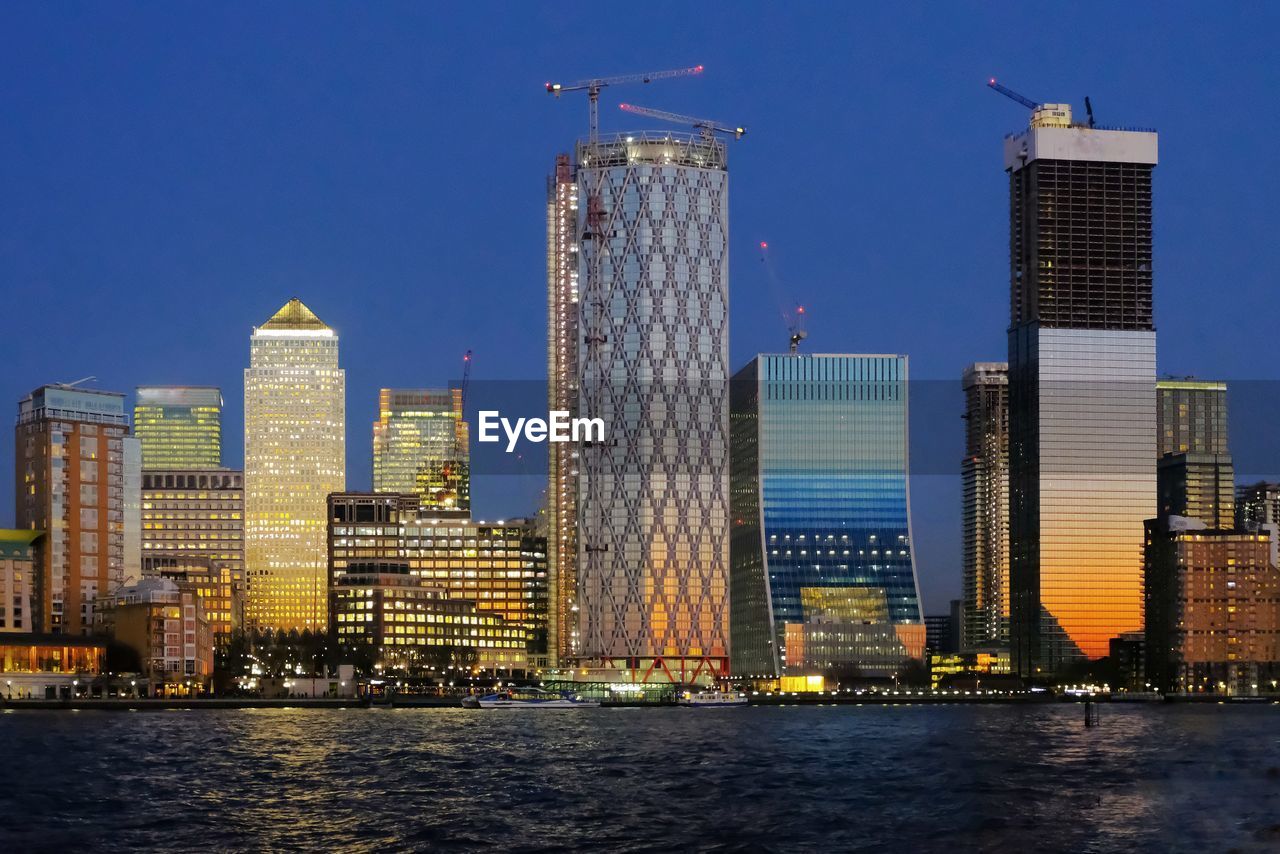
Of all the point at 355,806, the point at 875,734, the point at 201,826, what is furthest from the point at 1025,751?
the point at 201,826

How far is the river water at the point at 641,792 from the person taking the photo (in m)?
86.5

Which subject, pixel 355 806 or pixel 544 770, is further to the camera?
pixel 544 770

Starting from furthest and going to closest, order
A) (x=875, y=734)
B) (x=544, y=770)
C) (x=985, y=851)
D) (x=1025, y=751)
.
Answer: (x=875, y=734) → (x=1025, y=751) → (x=544, y=770) → (x=985, y=851)

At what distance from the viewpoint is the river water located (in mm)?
86500

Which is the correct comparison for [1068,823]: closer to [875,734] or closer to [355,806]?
[355,806]

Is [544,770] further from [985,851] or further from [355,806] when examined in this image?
[985,851]

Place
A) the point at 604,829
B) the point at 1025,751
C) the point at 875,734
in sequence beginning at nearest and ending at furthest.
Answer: the point at 604,829
the point at 1025,751
the point at 875,734

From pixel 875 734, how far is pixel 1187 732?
27.5 m

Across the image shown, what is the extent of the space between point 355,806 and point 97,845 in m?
17.3

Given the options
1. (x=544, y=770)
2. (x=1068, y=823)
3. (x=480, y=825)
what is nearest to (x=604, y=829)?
(x=480, y=825)

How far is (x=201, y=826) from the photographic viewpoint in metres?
91.2

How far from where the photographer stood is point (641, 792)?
107m

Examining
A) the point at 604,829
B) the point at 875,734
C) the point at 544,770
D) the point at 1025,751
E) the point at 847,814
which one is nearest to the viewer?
the point at 604,829

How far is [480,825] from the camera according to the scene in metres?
92.0
